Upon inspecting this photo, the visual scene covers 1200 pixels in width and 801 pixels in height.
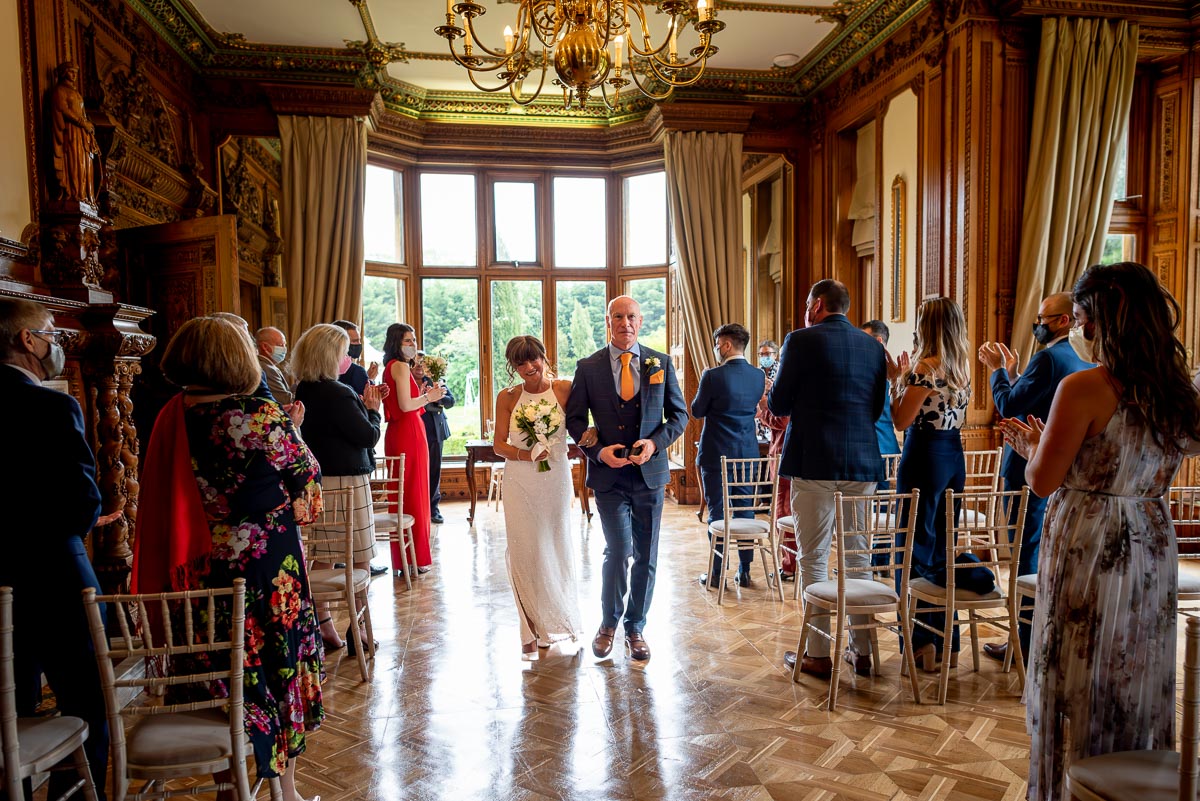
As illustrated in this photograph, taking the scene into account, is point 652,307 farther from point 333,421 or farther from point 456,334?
point 333,421

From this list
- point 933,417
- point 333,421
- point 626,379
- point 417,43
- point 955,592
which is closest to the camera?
point 955,592

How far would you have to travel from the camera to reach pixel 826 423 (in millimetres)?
3760

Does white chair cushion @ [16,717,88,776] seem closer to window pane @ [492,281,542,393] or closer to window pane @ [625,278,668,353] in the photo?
window pane @ [492,281,542,393]

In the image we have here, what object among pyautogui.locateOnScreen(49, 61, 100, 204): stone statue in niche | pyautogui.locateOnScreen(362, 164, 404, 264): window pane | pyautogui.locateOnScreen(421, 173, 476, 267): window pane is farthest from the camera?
pyautogui.locateOnScreen(421, 173, 476, 267): window pane

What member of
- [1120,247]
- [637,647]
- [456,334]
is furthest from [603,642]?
[456,334]

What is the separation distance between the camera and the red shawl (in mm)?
2373

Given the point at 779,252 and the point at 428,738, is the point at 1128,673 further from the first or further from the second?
the point at 779,252

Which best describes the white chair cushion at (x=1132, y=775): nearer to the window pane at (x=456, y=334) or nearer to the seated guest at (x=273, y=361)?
the seated guest at (x=273, y=361)

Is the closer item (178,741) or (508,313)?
(178,741)

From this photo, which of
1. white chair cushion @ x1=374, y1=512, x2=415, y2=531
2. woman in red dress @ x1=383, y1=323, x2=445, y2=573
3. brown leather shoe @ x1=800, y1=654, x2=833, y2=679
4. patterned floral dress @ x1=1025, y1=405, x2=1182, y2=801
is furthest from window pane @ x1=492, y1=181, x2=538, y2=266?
patterned floral dress @ x1=1025, y1=405, x2=1182, y2=801

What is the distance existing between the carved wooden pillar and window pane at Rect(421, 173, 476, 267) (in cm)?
560

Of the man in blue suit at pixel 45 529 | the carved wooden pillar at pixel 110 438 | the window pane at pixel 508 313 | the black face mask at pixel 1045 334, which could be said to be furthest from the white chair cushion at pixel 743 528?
the window pane at pixel 508 313

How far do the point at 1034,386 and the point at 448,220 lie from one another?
739cm

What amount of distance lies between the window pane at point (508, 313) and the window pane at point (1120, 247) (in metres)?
Answer: 6.01
